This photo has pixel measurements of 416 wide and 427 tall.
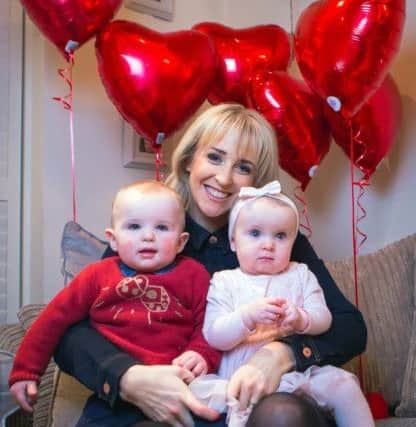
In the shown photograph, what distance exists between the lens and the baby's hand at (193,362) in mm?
1086

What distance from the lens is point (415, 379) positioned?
1.46 meters

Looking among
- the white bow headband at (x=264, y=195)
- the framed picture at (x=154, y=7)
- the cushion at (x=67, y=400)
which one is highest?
the framed picture at (x=154, y=7)

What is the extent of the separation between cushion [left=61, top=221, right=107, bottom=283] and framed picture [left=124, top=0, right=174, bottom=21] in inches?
42.4

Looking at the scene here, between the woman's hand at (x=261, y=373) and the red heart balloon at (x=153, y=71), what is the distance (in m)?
0.87

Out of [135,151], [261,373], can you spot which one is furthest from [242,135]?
[135,151]

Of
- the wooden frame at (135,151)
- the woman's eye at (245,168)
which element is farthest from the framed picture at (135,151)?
the woman's eye at (245,168)

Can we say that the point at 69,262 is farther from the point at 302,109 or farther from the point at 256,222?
the point at 302,109

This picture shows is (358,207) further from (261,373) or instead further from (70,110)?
(261,373)

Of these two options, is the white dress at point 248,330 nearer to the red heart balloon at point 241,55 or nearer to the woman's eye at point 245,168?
the woman's eye at point 245,168

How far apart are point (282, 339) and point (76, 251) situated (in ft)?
2.09

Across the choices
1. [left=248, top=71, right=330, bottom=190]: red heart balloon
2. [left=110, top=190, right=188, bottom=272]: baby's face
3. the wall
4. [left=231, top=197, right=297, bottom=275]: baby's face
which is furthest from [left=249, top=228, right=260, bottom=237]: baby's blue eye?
the wall

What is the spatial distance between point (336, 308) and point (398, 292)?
0.45 metres

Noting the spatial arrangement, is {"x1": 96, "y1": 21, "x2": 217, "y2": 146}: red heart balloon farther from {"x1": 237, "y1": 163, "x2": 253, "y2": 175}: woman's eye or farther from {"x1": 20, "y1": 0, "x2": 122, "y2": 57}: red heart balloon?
{"x1": 237, "y1": 163, "x2": 253, "y2": 175}: woman's eye

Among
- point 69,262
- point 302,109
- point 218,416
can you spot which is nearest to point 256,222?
point 218,416
